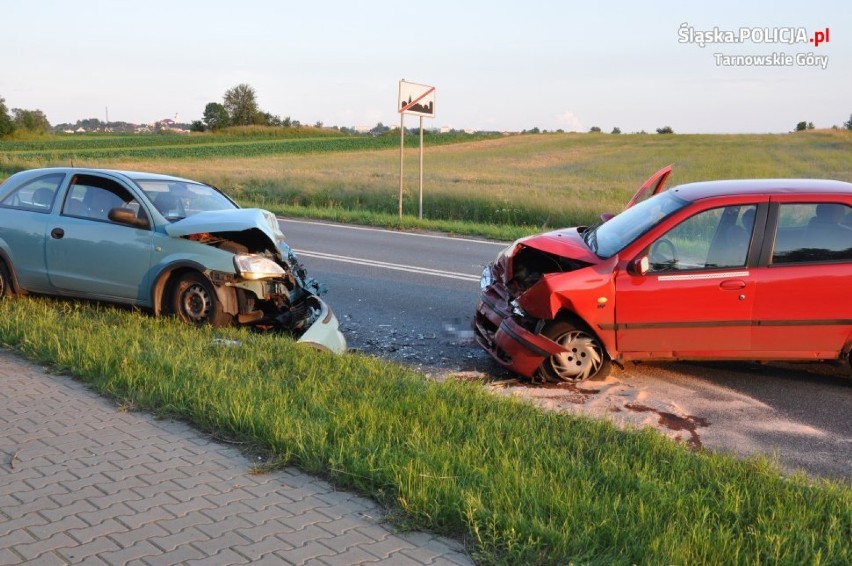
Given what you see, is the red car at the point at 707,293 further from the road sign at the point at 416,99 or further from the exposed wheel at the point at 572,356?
the road sign at the point at 416,99

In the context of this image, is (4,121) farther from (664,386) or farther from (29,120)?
(664,386)

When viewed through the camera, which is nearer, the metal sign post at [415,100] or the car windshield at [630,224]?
the car windshield at [630,224]

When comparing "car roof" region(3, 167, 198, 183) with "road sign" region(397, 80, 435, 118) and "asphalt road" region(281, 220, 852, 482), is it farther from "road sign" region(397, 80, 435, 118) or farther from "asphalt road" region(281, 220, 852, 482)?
"road sign" region(397, 80, 435, 118)

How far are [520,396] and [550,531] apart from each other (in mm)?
2696

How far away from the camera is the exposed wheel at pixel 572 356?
22.0 feet

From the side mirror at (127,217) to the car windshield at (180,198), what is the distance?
0.24 m

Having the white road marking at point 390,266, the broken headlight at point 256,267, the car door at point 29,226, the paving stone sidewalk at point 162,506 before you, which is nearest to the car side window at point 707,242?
the broken headlight at point 256,267

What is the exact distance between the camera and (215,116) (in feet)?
385

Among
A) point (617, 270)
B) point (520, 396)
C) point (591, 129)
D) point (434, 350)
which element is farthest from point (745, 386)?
point (591, 129)

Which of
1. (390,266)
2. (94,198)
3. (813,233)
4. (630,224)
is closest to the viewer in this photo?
(813,233)

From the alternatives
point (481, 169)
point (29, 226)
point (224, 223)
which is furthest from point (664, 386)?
point (481, 169)

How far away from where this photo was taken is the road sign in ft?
60.8

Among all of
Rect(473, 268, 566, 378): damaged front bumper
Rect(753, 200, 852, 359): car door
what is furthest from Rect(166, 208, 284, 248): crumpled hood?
Rect(753, 200, 852, 359): car door

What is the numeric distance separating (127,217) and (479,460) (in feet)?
16.1
